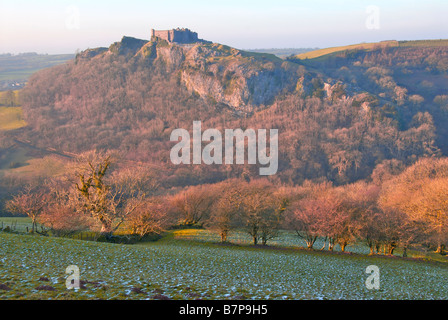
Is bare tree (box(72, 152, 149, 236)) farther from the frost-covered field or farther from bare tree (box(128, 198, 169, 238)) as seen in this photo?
the frost-covered field

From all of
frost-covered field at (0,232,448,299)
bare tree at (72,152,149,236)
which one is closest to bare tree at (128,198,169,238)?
bare tree at (72,152,149,236)

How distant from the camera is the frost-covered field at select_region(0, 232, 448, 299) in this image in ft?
56.4

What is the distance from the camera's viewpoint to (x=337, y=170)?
604 ft

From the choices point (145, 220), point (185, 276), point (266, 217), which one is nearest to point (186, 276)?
point (185, 276)

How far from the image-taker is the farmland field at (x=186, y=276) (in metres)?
17.2

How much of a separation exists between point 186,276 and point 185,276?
0.27ft

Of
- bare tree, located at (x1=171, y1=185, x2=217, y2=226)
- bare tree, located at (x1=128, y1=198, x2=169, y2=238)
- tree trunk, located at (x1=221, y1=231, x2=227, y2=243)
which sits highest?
bare tree, located at (x1=128, y1=198, x2=169, y2=238)

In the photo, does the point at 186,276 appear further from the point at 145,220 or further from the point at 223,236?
the point at 145,220

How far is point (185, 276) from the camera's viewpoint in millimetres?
24031

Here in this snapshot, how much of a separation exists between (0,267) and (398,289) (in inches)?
1088

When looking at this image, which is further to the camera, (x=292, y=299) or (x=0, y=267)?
(x=0, y=267)

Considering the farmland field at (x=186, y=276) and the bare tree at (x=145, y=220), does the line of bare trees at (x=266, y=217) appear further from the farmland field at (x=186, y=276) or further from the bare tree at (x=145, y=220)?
the farmland field at (x=186, y=276)
